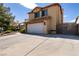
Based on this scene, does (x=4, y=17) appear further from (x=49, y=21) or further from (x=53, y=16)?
(x=53, y=16)

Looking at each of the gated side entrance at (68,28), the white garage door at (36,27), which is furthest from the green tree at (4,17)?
the gated side entrance at (68,28)

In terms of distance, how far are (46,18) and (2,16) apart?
31.7ft

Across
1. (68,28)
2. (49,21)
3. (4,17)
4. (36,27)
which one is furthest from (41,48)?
(4,17)

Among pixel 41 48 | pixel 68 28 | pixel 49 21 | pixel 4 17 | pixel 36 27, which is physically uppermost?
pixel 4 17

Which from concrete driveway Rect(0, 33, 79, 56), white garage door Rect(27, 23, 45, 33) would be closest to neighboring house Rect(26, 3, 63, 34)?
white garage door Rect(27, 23, 45, 33)

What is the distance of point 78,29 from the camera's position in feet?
47.6

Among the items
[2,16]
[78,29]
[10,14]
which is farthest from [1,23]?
[78,29]

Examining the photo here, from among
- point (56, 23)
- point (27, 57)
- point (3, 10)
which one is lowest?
point (27, 57)

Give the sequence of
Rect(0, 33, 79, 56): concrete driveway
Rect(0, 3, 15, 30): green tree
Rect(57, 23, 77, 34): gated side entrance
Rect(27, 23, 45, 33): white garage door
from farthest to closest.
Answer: Rect(0, 3, 15, 30): green tree < Rect(27, 23, 45, 33): white garage door < Rect(57, 23, 77, 34): gated side entrance < Rect(0, 33, 79, 56): concrete driveway

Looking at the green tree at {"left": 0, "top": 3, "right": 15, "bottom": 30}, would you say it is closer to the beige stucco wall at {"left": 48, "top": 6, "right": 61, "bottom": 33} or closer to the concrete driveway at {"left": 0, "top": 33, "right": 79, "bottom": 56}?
the beige stucco wall at {"left": 48, "top": 6, "right": 61, "bottom": 33}

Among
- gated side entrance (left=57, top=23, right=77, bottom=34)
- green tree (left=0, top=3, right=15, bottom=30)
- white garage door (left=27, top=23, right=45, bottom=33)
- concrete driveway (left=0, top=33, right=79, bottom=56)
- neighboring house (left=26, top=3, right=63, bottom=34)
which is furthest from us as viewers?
green tree (left=0, top=3, right=15, bottom=30)

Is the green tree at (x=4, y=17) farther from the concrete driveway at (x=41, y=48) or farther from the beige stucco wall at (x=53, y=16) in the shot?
the concrete driveway at (x=41, y=48)

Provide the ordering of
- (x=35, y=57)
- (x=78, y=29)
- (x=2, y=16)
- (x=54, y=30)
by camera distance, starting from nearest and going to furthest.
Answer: (x=35, y=57) < (x=78, y=29) < (x=54, y=30) < (x=2, y=16)

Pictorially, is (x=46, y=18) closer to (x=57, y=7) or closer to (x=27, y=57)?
(x=57, y=7)
